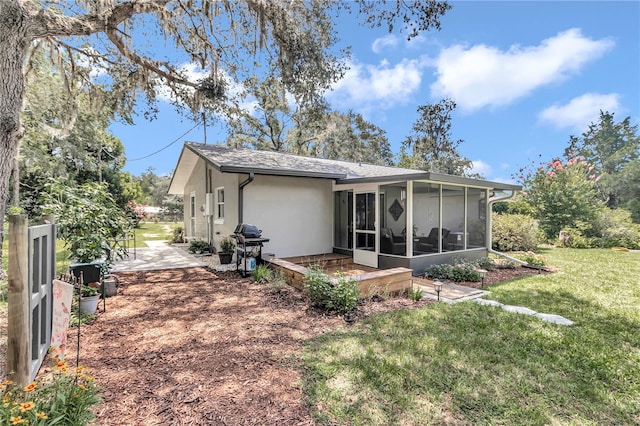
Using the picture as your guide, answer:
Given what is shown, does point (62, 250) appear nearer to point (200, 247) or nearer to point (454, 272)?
point (200, 247)

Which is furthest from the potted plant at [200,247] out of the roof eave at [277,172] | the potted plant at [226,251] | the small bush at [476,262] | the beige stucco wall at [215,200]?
the small bush at [476,262]

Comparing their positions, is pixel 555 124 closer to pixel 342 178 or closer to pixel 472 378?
pixel 342 178

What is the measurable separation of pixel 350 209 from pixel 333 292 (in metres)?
4.62

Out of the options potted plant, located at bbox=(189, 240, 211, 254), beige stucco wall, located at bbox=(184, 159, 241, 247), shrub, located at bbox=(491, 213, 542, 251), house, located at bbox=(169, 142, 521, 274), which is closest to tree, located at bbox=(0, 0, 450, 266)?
house, located at bbox=(169, 142, 521, 274)

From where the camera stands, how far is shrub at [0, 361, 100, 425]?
164 cm

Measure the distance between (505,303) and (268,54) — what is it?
7.73 m

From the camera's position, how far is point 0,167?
16.5 feet

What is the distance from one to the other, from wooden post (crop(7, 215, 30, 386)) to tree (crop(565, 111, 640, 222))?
3689cm

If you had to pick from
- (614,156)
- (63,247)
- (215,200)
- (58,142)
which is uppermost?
(614,156)

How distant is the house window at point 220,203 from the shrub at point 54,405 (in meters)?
7.53

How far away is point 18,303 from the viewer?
2.13 meters

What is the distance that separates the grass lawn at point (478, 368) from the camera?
2395 millimetres

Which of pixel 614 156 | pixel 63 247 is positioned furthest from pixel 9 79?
pixel 614 156

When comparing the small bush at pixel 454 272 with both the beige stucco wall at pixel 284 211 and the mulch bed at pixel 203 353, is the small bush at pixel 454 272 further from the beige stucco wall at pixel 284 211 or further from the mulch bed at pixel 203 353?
the beige stucco wall at pixel 284 211
